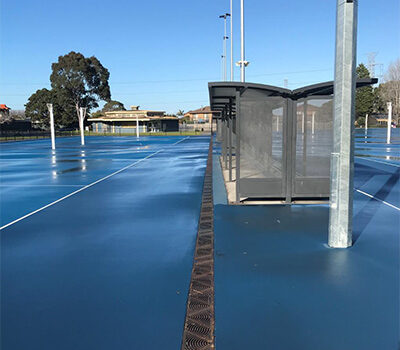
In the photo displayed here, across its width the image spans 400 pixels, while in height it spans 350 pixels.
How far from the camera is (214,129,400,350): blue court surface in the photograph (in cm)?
339

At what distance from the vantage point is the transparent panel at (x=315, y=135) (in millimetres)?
8914

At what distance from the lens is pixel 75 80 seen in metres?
76.6

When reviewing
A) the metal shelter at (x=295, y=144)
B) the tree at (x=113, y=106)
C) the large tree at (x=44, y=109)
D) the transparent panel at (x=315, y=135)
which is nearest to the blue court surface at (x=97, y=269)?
the metal shelter at (x=295, y=144)

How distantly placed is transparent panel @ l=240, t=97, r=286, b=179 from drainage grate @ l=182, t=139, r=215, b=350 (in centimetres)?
349

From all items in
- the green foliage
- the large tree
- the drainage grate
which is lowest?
the drainage grate

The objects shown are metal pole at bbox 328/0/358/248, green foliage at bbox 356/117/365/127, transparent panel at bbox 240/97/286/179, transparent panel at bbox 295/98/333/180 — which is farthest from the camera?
green foliage at bbox 356/117/365/127

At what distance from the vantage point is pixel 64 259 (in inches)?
216

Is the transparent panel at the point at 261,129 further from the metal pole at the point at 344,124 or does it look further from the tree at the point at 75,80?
the tree at the point at 75,80

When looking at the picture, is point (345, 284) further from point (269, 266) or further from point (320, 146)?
point (320, 146)

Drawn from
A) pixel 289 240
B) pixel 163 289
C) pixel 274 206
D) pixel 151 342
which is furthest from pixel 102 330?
pixel 274 206

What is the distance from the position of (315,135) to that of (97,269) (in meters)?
6.32

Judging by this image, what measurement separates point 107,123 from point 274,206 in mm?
83748

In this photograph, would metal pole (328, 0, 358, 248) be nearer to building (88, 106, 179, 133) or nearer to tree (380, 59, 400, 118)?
tree (380, 59, 400, 118)

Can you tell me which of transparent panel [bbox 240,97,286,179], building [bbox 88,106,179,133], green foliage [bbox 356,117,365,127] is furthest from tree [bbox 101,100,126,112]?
transparent panel [bbox 240,97,286,179]
